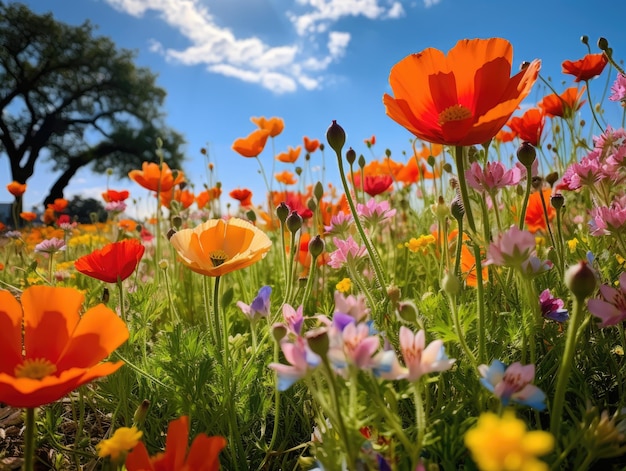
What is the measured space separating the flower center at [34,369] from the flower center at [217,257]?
0.37 meters

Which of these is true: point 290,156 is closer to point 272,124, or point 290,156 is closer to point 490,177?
point 272,124

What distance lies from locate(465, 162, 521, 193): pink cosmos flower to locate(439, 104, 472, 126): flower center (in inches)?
4.3

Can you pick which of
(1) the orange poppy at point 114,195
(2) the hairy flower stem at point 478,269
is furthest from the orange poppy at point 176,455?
(1) the orange poppy at point 114,195

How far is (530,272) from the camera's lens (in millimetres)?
697

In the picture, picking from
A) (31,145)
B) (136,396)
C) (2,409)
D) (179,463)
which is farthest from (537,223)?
(31,145)

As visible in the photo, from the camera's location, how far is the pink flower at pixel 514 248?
2.04ft

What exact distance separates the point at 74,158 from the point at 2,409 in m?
20.7

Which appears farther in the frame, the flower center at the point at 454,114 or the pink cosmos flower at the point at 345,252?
the pink cosmos flower at the point at 345,252

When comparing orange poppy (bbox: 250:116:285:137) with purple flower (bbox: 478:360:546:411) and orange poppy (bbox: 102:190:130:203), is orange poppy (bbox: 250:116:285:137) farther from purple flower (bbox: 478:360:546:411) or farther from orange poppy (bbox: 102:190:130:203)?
purple flower (bbox: 478:360:546:411)

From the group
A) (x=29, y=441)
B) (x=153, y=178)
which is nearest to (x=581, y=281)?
(x=29, y=441)

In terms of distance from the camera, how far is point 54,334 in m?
0.73

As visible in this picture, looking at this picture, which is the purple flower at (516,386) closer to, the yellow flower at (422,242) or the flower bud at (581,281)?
the flower bud at (581,281)

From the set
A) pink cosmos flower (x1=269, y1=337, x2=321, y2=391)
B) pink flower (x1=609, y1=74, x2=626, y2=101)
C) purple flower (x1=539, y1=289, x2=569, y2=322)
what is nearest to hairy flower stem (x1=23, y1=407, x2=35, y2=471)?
pink cosmos flower (x1=269, y1=337, x2=321, y2=391)

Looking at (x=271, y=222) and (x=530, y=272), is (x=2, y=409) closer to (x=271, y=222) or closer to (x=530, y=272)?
(x=530, y=272)
